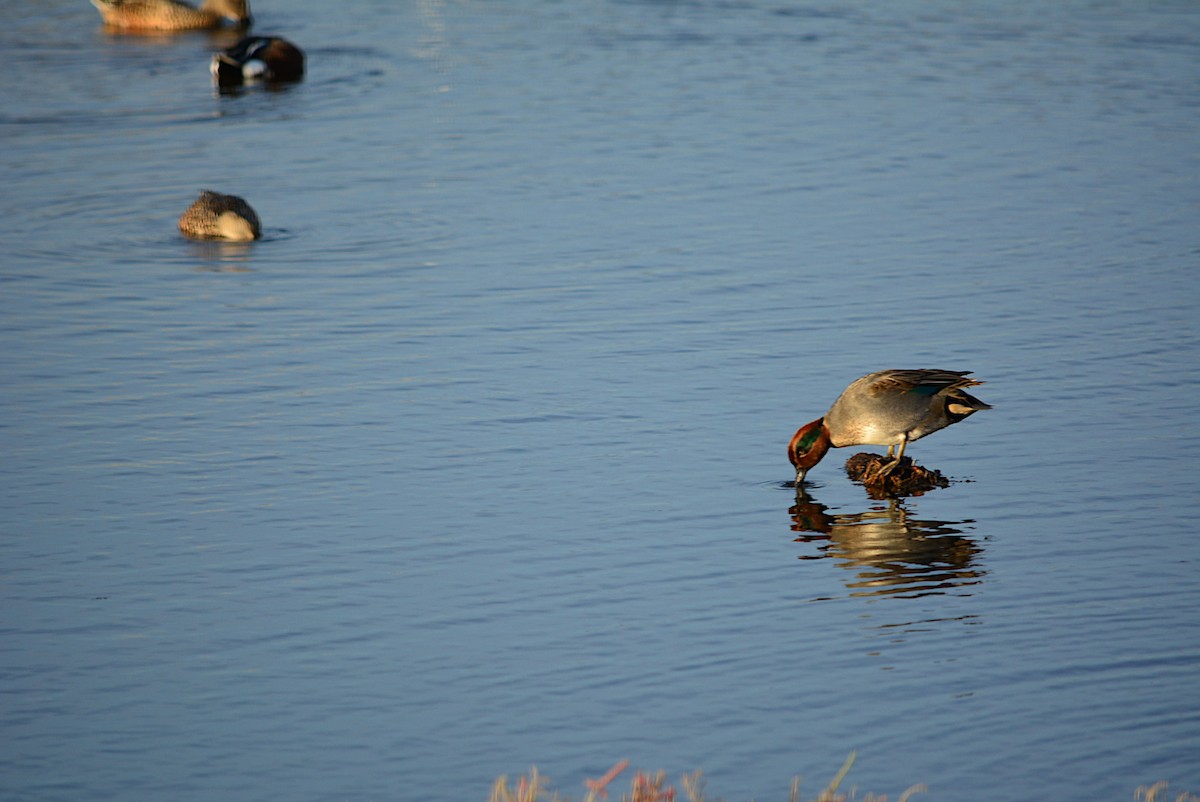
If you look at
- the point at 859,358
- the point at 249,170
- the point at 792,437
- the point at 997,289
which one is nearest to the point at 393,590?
the point at 792,437

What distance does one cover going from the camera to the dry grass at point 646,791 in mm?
6759

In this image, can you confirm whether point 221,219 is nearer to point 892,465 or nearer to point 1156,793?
point 892,465

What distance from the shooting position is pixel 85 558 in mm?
10992

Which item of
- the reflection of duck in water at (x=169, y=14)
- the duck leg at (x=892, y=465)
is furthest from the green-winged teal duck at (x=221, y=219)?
the reflection of duck in water at (x=169, y=14)

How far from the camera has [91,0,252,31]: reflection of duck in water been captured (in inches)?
1430

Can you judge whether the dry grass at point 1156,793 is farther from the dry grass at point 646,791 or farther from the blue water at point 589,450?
the dry grass at point 646,791

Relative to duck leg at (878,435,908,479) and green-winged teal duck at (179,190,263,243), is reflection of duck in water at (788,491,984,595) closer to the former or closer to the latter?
duck leg at (878,435,908,479)

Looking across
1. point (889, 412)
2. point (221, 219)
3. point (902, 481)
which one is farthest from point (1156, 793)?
point (221, 219)

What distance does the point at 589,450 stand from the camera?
42.5 ft

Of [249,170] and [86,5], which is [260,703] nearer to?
[249,170]

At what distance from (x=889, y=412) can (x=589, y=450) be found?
2356 mm

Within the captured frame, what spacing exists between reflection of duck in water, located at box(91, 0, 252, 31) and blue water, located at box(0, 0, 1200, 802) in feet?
30.4

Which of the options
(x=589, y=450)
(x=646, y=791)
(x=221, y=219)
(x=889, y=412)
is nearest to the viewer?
(x=646, y=791)

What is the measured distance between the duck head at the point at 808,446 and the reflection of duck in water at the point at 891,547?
0.28 metres
